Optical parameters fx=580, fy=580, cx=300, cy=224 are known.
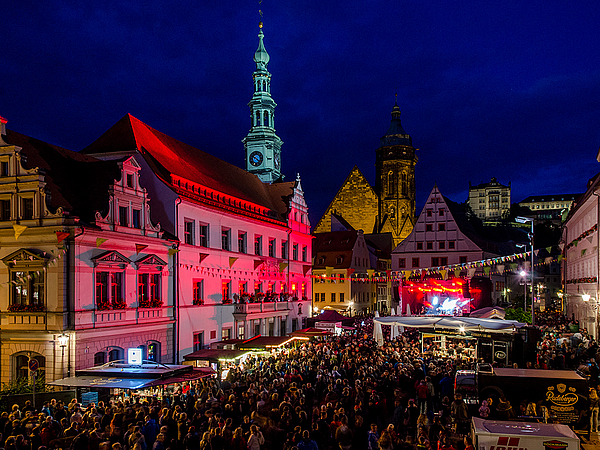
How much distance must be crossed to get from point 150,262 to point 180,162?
33.2ft

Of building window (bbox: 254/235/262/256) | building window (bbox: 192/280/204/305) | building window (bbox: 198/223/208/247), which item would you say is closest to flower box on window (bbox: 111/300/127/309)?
building window (bbox: 192/280/204/305)

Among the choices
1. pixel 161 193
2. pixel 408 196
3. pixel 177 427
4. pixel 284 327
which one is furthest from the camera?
pixel 408 196

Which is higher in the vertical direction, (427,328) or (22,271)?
(22,271)

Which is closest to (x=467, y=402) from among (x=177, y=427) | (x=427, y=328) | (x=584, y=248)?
(x=177, y=427)

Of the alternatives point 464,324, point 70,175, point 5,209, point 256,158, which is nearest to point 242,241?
point 70,175

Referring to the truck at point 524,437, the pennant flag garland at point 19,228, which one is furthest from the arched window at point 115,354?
the truck at point 524,437

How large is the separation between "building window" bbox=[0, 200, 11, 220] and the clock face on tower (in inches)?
1893

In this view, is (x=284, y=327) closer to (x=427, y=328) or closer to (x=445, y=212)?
(x=427, y=328)

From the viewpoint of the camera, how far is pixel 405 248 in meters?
65.6

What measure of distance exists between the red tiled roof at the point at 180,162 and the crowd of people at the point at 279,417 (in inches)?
593

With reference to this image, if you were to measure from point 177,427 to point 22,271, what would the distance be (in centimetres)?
1323

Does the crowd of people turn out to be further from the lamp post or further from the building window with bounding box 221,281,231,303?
the building window with bounding box 221,281,231,303

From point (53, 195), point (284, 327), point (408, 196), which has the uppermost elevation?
point (408, 196)

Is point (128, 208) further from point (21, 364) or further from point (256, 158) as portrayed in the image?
point (256, 158)
